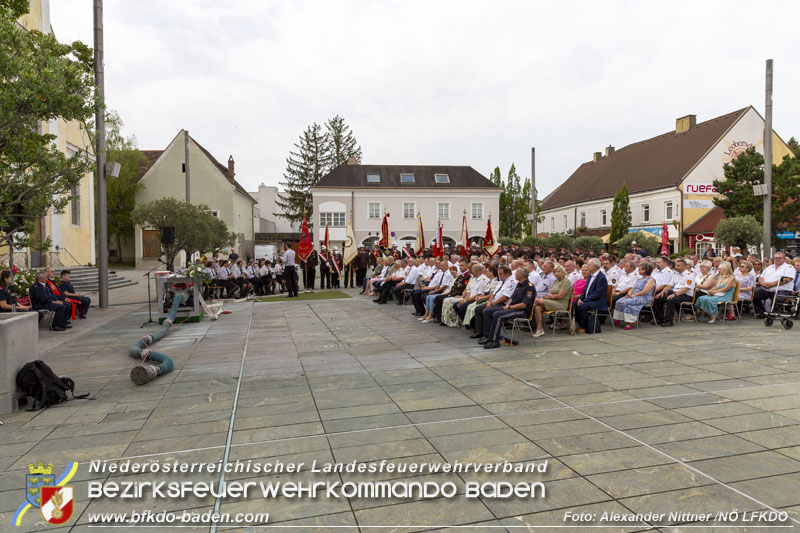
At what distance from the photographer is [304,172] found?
62.6m

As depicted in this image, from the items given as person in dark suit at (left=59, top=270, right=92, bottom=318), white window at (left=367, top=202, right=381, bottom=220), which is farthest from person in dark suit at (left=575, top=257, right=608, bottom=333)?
white window at (left=367, top=202, right=381, bottom=220)

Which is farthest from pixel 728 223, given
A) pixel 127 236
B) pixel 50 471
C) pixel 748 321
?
pixel 127 236

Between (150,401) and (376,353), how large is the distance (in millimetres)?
3540

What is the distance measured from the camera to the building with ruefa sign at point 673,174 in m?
39.5

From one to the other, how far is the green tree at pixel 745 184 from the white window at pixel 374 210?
27052 mm

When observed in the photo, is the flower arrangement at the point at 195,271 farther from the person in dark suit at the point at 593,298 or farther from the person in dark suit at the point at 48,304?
the person in dark suit at the point at 593,298

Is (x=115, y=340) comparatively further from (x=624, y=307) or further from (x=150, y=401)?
(x=624, y=307)

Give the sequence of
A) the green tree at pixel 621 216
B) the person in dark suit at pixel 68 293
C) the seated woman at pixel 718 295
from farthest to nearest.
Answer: the green tree at pixel 621 216
the person in dark suit at pixel 68 293
the seated woman at pixel 718 295

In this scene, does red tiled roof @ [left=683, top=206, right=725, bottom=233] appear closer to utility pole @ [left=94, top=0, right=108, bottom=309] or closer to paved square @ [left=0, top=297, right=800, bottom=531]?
paved square @ [left=0, top=297, right=800, bottom=531]

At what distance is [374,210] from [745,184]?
28.8 meters

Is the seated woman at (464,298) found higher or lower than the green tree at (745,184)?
lower

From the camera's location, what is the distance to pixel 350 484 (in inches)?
152

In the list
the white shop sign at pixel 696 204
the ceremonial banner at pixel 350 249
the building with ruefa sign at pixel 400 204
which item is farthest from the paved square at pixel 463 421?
the building with ruefa sign at pixel 400 204

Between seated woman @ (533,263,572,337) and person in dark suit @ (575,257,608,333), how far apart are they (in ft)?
1.25
